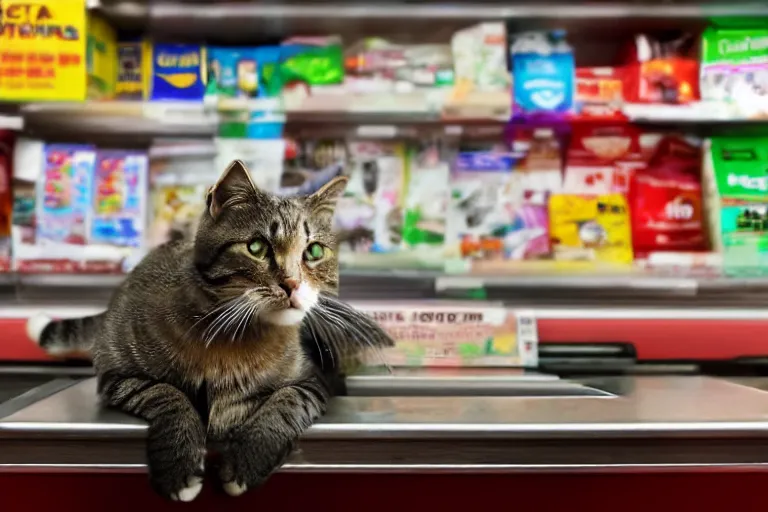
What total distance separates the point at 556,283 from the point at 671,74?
0.87m

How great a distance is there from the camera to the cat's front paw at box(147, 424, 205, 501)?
0.74 metres

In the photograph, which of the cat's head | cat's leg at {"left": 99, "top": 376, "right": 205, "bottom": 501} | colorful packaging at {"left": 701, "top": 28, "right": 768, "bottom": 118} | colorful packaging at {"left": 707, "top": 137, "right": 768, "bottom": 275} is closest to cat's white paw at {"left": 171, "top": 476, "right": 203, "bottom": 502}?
cat's leg at {"left": 99, "top": 376, "right": 205, "bottom": 501}

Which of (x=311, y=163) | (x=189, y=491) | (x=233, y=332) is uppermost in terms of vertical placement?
(x=311, y=163)

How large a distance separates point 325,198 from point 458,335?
69 cm

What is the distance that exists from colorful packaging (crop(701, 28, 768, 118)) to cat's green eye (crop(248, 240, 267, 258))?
1764 mm

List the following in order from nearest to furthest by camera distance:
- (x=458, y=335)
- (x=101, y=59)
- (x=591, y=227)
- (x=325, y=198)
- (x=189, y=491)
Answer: (x=189, y=491), (x=325, y=198), (x=458, y=335), (x=101, y=59), (x=591, y=227)

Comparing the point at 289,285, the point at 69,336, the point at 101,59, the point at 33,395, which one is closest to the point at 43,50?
the point at 101,59

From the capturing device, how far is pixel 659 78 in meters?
2.02

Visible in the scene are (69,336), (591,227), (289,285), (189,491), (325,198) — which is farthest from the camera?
(591,227)

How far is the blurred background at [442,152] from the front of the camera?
5.93ft

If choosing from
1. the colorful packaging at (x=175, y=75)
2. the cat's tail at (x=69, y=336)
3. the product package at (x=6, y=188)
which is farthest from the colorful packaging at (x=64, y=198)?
the cat's tail at (x=69, y=336)

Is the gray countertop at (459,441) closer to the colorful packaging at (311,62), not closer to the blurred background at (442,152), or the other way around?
the blurred background at (442,152)

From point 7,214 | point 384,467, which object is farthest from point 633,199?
point 7,214

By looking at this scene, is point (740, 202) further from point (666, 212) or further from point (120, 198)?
point (120, 198)
